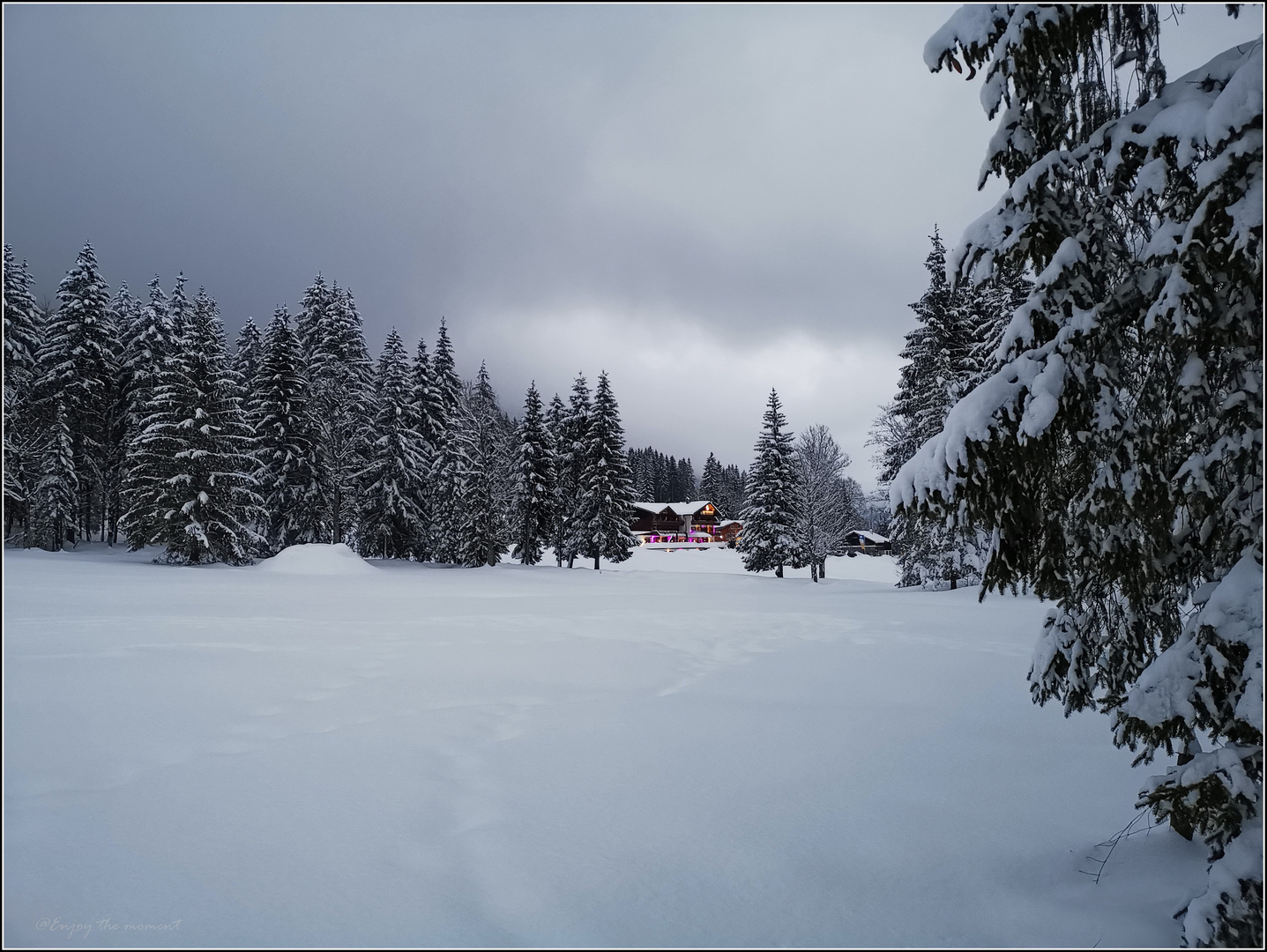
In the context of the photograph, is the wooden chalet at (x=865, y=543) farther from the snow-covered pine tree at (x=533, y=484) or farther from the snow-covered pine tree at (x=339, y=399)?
the snow-covered pine tree at (x=339, y=399)

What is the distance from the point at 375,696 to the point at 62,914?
408 centimetres

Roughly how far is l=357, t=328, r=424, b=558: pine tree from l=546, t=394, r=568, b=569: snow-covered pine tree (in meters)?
8.02

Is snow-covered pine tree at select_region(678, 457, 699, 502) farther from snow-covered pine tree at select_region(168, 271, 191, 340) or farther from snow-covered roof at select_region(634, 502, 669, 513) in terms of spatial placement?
snow-covered pine tree at select_region(168, 271, 191, 340)

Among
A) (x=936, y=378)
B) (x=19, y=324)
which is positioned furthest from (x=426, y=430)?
(x=936, y=378)

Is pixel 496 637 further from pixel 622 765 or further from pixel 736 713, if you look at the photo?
pixel 622 765

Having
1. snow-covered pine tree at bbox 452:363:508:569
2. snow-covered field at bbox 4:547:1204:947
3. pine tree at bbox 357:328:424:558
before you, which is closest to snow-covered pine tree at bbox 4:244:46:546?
pine tree at bbox 357:328:424:558

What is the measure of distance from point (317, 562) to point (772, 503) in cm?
2409

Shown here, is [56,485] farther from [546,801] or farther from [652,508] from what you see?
[652,508]

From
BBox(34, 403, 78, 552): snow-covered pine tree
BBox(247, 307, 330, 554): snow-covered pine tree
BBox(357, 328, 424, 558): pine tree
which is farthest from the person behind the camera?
BBox(357, 328, 424, 558): pine tree

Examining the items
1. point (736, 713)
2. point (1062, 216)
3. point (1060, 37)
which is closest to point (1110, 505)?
point (1062, 216)

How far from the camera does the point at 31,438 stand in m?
31.0

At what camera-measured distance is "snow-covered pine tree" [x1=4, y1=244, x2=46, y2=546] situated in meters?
27.0

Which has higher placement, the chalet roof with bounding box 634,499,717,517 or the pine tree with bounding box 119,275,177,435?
the pine tree with bounding box 119,275,177,435

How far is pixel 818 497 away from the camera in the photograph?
124 ft
